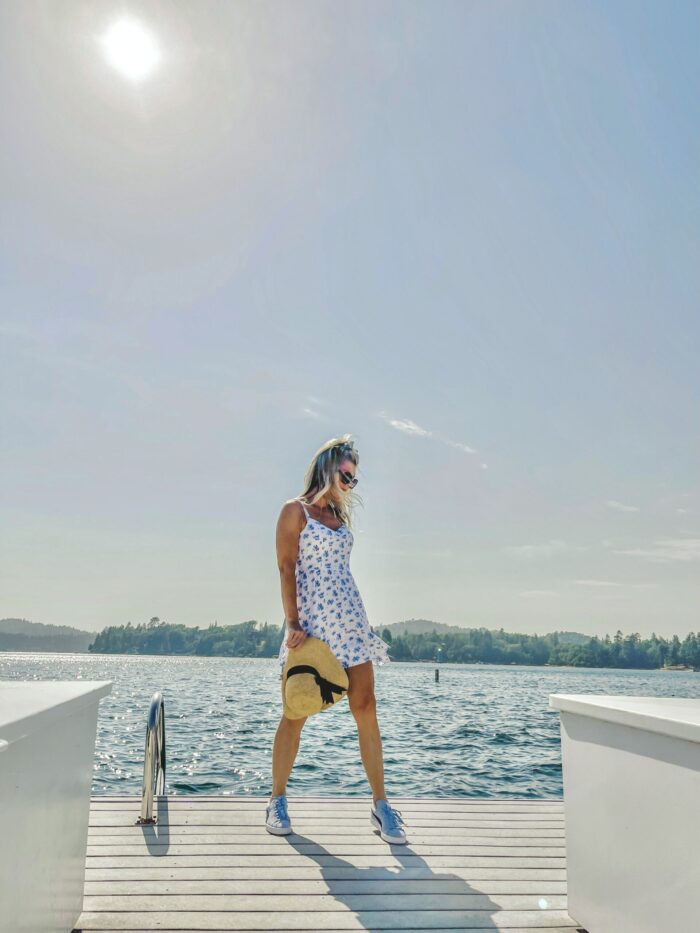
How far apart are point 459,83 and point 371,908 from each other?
6768 millimetres

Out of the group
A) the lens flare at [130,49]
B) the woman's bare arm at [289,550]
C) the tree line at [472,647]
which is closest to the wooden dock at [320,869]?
the woman's bare arm at [289,550]

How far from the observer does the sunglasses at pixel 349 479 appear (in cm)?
314

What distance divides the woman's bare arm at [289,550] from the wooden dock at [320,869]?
0.92 m

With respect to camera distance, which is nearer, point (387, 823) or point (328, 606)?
point (387, 823)

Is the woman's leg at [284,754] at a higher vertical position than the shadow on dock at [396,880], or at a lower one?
higher

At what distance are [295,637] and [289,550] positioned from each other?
15.1 inches

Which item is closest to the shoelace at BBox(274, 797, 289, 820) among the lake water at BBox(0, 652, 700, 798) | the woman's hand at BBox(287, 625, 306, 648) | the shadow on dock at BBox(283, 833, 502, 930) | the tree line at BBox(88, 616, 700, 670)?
the shadow on dock at BBox(283, 833, 502, 930)

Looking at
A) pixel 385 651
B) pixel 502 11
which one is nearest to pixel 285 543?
pixel 385 651

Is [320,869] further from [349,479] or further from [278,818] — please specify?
[349,479]

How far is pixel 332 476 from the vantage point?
3148mm

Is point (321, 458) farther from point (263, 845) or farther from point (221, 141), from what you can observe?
point (221, 141)

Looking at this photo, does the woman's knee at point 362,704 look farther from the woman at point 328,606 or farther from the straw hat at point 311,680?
the straw hat at point 311,680

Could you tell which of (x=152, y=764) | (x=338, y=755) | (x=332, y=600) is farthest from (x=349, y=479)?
(x=338, y=755)

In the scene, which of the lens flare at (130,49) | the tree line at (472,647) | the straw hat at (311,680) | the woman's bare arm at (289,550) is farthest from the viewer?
the tree line at (472,647)
